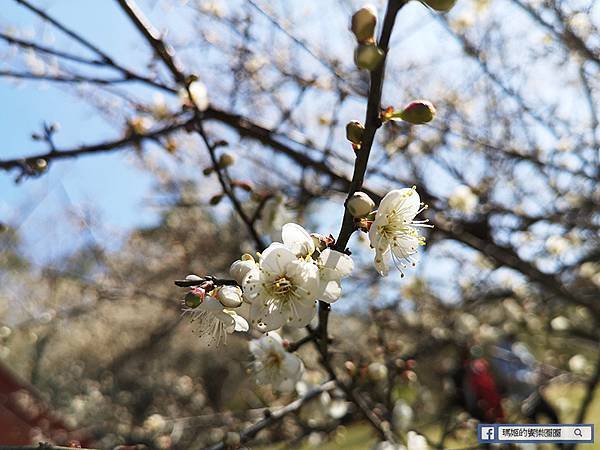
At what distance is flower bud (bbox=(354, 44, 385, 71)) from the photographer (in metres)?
0.70

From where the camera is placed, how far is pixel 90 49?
1.75m

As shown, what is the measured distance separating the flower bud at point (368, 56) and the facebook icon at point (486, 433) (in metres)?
1.42

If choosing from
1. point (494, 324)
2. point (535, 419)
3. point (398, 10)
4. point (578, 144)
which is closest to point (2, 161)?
point (398, 10)

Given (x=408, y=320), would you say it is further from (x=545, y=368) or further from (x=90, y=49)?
(x=90, y=49)

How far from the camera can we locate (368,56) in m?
0.70

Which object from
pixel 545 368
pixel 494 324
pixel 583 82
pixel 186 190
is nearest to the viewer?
pixel 583 82

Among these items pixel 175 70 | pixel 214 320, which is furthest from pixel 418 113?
pixel 175 70

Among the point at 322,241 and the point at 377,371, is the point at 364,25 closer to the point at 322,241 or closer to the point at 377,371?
the point at 322,241

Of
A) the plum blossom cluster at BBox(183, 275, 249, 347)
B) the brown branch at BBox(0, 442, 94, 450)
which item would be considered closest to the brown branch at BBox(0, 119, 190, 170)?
the plum blossom cluster at BBox(183, 275, 249, 347)

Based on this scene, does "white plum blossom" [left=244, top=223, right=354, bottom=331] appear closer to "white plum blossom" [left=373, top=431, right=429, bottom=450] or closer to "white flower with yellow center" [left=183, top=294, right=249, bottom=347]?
"white flower with yellow center" [left=183, top=294, right=249, bottom=347]

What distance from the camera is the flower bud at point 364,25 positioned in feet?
2.44

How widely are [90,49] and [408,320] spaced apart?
368cm

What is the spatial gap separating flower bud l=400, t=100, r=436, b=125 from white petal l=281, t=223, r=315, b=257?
27cm

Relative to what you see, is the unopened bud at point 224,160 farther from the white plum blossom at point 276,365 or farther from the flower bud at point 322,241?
the flower bud at point 322,241
